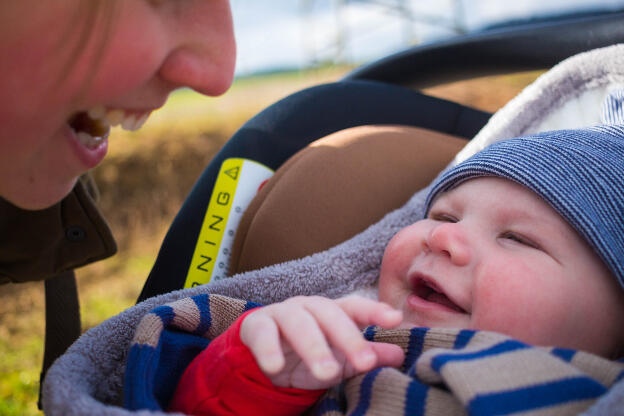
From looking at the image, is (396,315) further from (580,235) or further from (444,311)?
(580,235)

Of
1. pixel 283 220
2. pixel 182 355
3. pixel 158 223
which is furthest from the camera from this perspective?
pixel 158 223

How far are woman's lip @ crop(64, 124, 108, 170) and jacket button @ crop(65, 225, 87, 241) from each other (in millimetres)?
381

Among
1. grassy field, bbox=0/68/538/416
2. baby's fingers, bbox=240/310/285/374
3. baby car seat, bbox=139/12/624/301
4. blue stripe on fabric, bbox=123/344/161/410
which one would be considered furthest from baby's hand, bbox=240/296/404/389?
grassy field, bbox=0/68/538/416

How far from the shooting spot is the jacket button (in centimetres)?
94

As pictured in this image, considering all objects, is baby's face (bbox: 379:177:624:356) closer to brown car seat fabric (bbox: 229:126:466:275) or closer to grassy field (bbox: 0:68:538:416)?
brown car seat fabric (bbox: 229:126:466:275)

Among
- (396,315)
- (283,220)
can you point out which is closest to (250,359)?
(396,315)

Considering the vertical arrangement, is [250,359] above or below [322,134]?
below

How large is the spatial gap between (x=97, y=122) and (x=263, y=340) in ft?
0.91

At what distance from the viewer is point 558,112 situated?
38.5 inches

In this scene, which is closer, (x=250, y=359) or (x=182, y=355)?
(x=250, y=359)

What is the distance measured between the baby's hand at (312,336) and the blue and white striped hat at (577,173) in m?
0.31

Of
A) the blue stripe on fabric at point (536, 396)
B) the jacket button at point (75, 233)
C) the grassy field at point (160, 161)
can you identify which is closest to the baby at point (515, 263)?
the blue stripe on fabric at point (536, 396)

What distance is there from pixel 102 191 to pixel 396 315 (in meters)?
2.84

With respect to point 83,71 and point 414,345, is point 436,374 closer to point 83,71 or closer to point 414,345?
point 414,345
